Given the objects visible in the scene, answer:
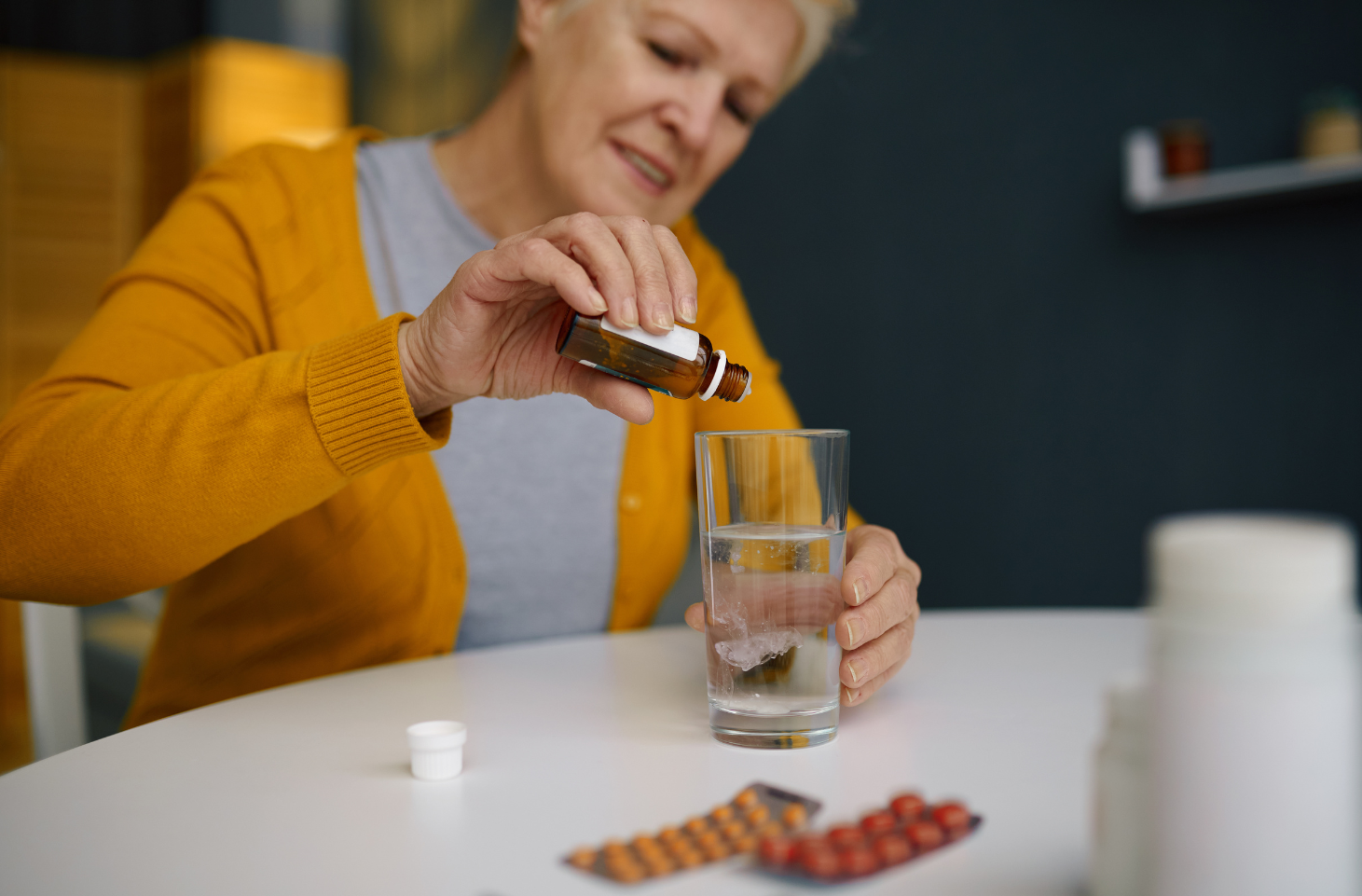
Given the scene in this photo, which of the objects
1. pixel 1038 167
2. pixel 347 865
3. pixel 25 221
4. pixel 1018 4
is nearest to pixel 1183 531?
pixel 347 865

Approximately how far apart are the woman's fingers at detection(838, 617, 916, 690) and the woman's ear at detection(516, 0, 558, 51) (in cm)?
86

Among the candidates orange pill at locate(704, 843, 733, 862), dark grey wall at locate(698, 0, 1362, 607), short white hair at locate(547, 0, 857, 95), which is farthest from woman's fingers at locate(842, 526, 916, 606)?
dark grey wall at locate(698, 0, 1362, 607)

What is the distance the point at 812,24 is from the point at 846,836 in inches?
43.0

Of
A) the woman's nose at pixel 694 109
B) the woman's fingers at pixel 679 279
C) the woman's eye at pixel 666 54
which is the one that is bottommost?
the woman's fingers at pixel 679 279

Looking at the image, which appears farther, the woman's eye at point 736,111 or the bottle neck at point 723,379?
the woman's eye at point 736,111

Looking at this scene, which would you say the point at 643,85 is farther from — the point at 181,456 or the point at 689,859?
the point at 689,859

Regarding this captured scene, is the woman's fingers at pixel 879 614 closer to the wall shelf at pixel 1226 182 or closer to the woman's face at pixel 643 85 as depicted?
the woman's face at pixel 643 85

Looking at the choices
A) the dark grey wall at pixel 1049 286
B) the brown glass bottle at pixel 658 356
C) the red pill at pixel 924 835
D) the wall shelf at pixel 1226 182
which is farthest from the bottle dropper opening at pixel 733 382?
the dark grey wall at pixel 1049 286

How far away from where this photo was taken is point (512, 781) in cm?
63

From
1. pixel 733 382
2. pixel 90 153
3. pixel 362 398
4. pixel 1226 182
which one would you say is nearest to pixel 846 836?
pixel 733 382

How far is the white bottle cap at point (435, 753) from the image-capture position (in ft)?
2.08

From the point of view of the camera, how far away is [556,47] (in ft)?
4.02

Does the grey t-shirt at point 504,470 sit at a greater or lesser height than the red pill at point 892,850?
greater

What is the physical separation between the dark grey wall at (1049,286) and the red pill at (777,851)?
6.51 ft
